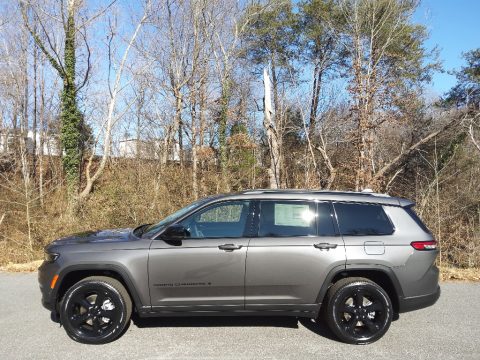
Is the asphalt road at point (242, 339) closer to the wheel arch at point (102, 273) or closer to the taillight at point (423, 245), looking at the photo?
the wheel arch at point (102, 273)

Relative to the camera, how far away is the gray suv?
4430 millimetres

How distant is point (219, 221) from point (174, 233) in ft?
2.96

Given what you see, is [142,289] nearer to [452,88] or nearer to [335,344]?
[335,344]

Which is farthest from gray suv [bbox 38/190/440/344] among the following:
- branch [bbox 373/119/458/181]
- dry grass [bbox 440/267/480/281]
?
branch [bbox 373/119/458/181]

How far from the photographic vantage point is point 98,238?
4801mm

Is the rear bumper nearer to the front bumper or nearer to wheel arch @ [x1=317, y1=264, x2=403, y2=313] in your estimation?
wheel arch @ [x1=317, y1=264, x2=403, y2=313]

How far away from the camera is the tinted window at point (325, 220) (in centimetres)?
459

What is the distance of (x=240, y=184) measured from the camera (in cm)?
1830

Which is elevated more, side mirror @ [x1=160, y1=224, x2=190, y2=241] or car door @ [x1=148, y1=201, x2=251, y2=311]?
side mirror @ [x1=160, y1=224, x2=190, y2=241]

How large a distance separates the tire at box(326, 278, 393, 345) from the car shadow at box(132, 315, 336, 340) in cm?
31

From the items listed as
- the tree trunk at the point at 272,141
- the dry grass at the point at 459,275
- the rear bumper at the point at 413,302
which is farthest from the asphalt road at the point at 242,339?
the tree trunk at the point at 272,141

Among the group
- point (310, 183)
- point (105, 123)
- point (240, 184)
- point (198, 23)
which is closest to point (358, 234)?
point (310, 183)

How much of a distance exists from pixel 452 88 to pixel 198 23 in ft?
47.1

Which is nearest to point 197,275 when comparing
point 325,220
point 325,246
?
point 325,246
